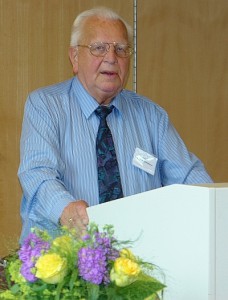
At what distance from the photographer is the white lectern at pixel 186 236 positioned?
1.65 metres

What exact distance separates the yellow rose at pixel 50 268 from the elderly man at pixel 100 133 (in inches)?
59.2

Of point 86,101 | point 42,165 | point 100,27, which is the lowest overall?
point 42,165

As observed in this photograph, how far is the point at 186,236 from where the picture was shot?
1.70 metres

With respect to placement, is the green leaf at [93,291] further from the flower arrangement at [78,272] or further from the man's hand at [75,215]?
the man's hand at [75,215]

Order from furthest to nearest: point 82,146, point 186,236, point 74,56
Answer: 1. point 74,56
2. point 82,146
3. point 186,236

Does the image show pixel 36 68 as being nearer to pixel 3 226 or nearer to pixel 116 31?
pixel 3 226

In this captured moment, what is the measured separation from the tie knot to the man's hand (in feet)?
2.73

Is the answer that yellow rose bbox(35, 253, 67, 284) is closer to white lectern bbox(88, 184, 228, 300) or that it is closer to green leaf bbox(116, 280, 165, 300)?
green leaf bbox(116, 280, 165, 300)

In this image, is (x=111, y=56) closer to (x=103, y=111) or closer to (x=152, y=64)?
(x=103, y=111)

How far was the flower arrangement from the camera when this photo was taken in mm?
1228

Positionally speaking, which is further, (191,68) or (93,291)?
(191,68)

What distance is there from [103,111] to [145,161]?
27 cm

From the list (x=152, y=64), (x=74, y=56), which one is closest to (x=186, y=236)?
(x=74, y=56)

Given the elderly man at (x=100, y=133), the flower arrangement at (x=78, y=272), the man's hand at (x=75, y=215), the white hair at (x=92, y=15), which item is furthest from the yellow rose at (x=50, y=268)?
the white hair at (x=92, y=15)
